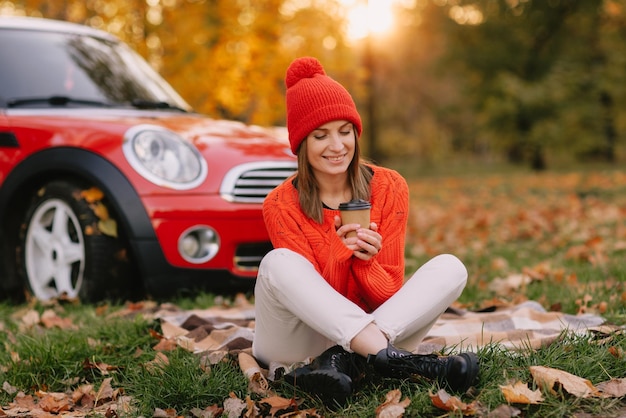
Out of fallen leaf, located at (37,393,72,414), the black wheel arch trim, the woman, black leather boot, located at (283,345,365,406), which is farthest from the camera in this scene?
the black wheel arch trim

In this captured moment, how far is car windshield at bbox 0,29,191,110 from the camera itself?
4.95m

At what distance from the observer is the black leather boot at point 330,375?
8.07ft

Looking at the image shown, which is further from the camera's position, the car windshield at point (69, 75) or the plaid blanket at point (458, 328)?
the car windshield at point (69, 75)

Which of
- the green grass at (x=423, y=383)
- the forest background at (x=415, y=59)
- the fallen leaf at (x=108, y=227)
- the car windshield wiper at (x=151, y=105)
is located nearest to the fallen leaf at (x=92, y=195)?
the fallen leaf at (x=108, y=227)

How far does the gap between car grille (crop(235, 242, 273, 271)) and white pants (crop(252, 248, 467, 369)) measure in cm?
150

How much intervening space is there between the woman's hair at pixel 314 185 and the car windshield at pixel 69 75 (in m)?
2.48

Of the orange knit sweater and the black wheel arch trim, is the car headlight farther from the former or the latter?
the orange knit sweater

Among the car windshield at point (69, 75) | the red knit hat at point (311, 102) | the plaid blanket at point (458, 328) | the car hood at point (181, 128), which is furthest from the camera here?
the car windshield at point (69, 75)

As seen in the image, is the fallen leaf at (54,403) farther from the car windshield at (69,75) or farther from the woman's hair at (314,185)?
the car windshield at (69,75)

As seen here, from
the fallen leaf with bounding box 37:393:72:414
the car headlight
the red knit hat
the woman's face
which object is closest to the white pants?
the woman's face

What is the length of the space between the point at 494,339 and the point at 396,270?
23.4 inches

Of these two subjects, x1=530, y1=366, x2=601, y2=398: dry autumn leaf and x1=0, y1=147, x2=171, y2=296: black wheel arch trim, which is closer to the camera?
x1=530, y1=366, x2=601, y2=398: dry autumn leaf

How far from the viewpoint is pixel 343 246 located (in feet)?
8.80

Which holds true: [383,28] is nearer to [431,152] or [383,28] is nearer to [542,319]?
[431,152]
